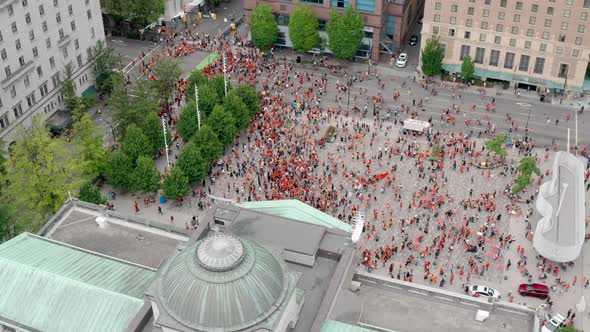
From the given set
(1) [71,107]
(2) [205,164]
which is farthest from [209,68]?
(2) [205,164]

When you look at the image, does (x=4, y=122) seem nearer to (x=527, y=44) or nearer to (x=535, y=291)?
(x=535, y=291)

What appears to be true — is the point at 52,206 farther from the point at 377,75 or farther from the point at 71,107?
the point at 377,75

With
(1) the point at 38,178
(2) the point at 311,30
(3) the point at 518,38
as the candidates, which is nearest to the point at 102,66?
(2) the point at 311,30

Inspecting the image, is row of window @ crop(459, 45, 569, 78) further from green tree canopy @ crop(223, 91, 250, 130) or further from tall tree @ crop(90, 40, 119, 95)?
tall tree @ crop(90, 40, 119, 95)

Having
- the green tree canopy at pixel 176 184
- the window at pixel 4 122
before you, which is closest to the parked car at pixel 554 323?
the green tree canopy at pixel 176 184

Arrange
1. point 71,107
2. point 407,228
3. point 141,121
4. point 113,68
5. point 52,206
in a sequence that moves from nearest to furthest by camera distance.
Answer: point 52,206, point 407,228, point 141,121, point 71,107, point 113,68

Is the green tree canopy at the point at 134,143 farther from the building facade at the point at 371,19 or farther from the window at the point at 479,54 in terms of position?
the window at the point at 479,54
